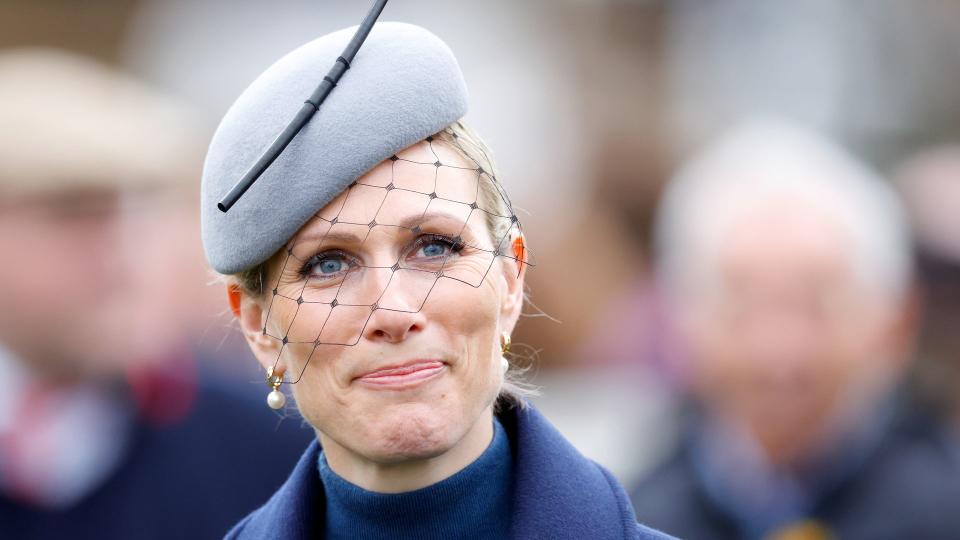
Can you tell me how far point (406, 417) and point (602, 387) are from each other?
652 centimetres

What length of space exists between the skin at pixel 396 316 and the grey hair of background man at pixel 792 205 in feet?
10.6

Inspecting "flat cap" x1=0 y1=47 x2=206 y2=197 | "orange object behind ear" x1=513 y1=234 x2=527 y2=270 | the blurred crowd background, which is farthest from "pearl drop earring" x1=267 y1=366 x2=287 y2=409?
"flat cap" x1=0 y1=47 x2=206 y2=197

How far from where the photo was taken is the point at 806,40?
1712 centimetres

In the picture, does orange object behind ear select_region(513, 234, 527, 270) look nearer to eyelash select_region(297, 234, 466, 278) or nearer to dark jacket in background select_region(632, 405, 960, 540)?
eyelash select_region(297, 234, 466, 278)

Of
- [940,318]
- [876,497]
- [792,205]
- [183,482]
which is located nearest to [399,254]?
[876,497]

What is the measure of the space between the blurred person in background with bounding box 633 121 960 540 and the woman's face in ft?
9.36

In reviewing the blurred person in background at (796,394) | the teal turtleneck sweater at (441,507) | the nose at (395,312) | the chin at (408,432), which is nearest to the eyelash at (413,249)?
the nose at (395,312)

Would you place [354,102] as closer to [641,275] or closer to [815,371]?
[815,371]

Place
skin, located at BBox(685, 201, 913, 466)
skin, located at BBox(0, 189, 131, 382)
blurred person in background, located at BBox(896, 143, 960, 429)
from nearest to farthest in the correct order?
skin, located at BBox(685, 201, 913, 466)
skin, located at BBox(0, 189, 131, 382)
blurred person in background, located at BBox(896, 143, 960, 429)

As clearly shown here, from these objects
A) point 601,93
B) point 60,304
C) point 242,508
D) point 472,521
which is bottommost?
point 601,93

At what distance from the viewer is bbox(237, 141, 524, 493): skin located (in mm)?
4031

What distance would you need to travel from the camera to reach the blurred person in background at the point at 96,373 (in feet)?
24.3

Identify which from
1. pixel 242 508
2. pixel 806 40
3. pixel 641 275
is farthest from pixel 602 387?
pixel 806 40

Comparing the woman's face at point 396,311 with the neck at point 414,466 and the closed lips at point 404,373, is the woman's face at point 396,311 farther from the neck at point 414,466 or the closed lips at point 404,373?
the neck at point 414,466
